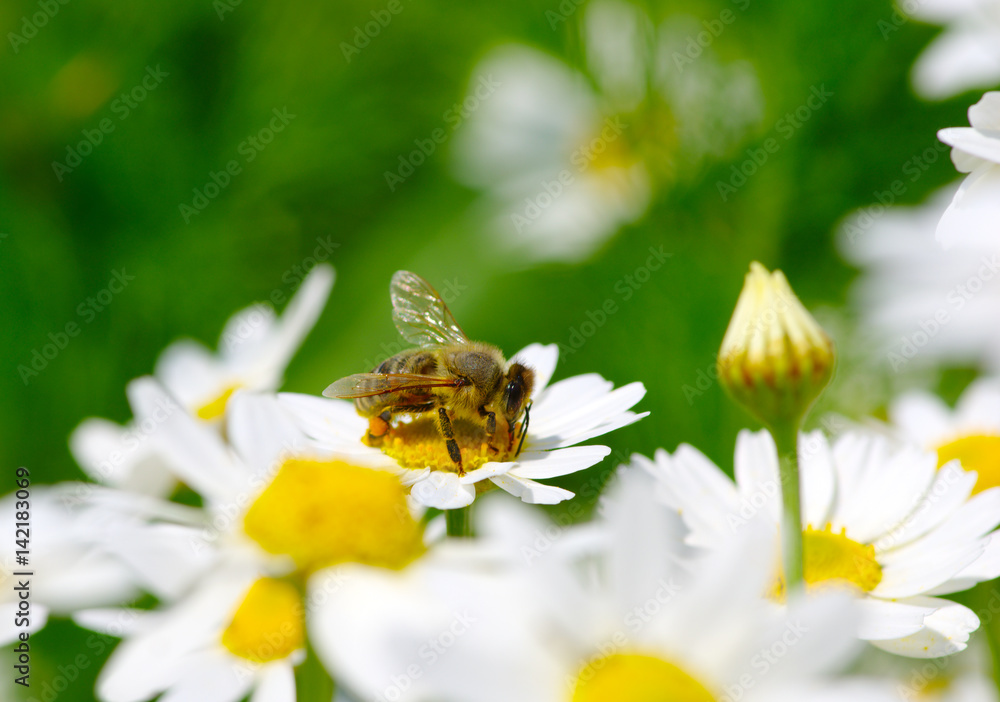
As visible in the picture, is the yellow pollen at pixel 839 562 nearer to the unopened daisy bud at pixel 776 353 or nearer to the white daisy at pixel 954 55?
the unopened daisy bud at pixel 776 353

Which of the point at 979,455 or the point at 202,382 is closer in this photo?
the point at 979,455

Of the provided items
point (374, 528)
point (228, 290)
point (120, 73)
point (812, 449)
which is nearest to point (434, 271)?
point (228, 290)

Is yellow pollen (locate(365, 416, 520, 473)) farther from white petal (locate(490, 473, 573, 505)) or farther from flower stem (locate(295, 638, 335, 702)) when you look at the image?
flower stem (locate(295, 638, 335, 702))

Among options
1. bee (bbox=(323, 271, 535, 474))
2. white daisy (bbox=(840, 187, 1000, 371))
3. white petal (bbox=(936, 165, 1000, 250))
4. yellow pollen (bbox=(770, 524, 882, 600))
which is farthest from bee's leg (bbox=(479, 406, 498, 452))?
white daisy (bbox=(840, 187, 1000, 371))

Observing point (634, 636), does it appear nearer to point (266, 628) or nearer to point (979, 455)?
point (266, 628)

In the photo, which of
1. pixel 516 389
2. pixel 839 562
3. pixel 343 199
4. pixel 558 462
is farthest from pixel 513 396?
pixel 343 199
